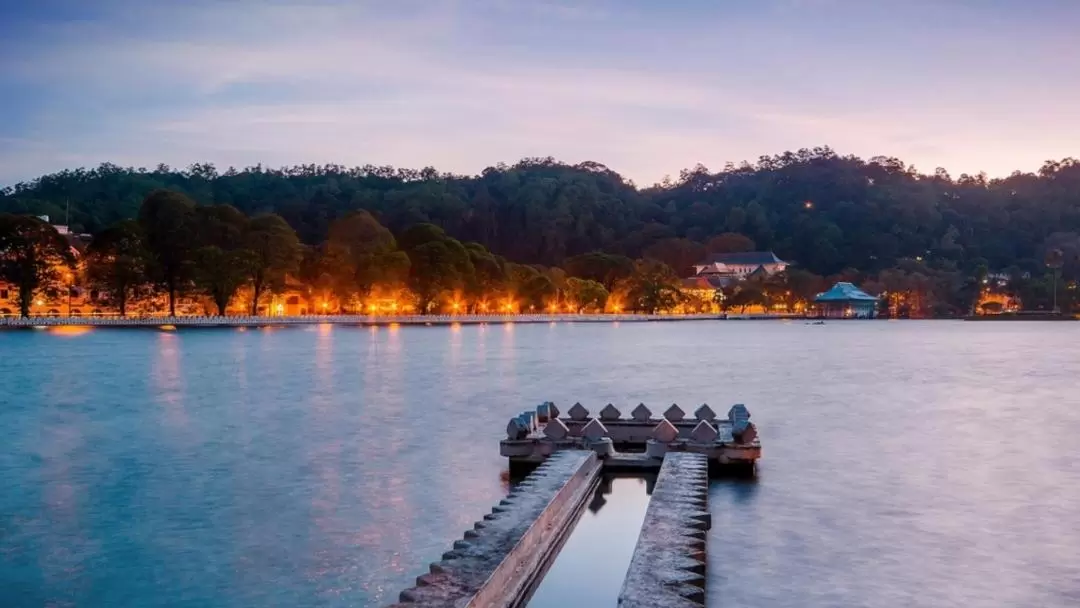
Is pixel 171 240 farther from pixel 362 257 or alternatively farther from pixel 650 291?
pixel 650 291

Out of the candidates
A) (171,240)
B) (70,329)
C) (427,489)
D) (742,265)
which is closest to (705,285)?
(742,265)

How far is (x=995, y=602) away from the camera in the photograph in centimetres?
1099

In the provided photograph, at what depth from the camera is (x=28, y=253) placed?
91.2 metres

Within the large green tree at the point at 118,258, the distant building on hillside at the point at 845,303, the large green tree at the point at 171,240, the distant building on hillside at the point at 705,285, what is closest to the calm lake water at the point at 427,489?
the large green tree at the point at 118,258

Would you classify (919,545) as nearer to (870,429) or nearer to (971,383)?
(870,429)

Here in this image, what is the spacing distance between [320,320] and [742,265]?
101 m

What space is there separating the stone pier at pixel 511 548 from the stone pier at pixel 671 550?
1301 millimetres

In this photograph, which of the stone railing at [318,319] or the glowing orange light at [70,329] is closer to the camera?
the glowing orange light at [70,329]

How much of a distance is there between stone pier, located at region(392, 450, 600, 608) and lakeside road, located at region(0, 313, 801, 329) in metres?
93.8

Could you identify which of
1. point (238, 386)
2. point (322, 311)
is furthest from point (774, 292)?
point (238, 386)

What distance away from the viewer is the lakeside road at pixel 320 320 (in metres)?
100

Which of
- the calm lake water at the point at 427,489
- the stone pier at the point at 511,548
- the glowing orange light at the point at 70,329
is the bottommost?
the glowing orange light at the point at 70,329

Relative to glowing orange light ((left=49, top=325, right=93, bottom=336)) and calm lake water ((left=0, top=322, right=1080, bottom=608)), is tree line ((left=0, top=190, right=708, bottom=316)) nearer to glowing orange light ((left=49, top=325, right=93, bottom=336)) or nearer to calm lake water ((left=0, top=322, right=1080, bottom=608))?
glowing orange light ((left=49, top=325, right=93, bottom=336))

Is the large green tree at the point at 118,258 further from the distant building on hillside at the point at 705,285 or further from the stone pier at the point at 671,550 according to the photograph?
the distant building on hillside at the point at 705,285
